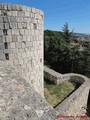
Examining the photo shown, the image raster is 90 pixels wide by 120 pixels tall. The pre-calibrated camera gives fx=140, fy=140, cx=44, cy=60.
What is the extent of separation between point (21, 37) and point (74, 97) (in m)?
4.83

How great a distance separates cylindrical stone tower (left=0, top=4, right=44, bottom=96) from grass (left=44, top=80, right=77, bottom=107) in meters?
3.47

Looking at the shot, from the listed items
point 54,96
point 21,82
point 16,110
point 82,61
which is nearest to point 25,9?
point 21,82

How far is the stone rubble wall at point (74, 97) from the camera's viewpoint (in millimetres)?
6741

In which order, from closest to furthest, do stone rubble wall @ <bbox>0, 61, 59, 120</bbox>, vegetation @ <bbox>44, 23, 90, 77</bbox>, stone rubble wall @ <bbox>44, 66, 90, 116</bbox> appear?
stone rubble wall @ <bbox>0, 61, 59, 120</bbox> < stone rubble wall @ <bbox>44, 66, 90, 116</bbox> < vegetation @ <bbox>44, 23, 90, 77</bbox>

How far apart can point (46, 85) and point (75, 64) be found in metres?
11.6

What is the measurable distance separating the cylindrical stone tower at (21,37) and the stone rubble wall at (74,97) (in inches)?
92.7

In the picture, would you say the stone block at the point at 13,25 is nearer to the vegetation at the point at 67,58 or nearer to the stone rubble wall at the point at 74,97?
the stone rubble wall at the point at 74,97

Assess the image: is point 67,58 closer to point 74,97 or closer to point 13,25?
point 74,97

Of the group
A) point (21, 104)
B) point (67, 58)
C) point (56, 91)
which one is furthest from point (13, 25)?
point (67, 58)

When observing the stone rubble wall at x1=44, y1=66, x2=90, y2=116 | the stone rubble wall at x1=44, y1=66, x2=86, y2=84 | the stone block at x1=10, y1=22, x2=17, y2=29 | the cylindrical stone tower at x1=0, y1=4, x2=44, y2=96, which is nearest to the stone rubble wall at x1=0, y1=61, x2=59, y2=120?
the cylindrical stone tower at x1=0, y1=4, x2=44, y2=96

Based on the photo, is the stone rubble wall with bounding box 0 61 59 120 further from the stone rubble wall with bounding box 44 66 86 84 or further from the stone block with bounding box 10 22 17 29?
the stone rubble wall with bounding box 44 66 86 84

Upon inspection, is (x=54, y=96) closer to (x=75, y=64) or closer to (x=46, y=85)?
(x=46, y=85)

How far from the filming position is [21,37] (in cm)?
472

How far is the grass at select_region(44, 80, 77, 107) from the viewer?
27.9 feet
